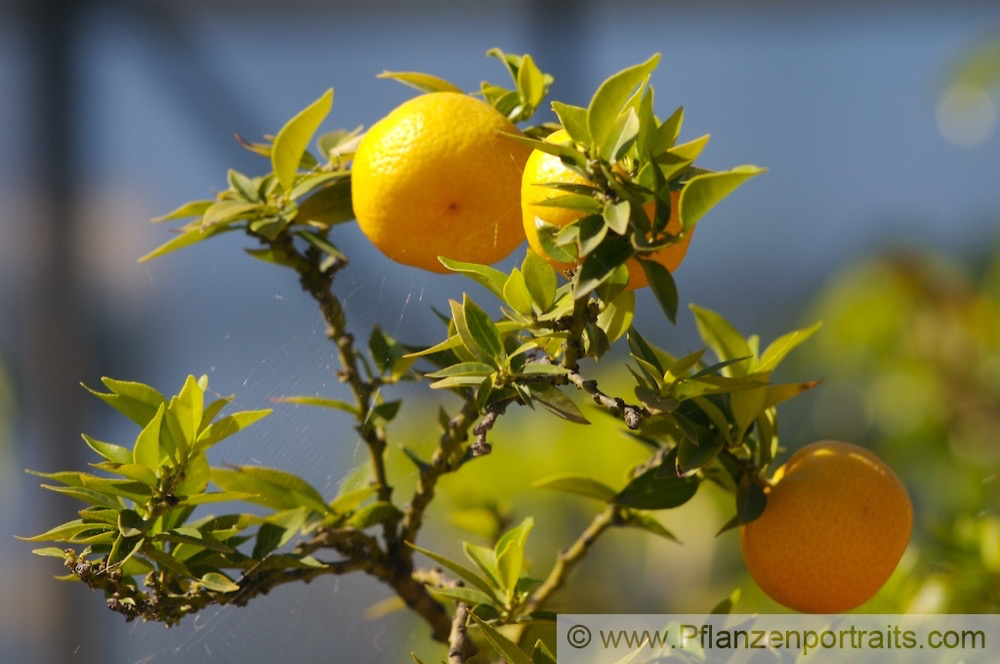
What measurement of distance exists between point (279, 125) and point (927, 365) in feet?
3.93

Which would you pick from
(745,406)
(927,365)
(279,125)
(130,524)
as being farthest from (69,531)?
(279,125)

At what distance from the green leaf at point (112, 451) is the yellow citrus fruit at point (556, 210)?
5.8 inches

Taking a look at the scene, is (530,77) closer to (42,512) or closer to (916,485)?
(916,485)

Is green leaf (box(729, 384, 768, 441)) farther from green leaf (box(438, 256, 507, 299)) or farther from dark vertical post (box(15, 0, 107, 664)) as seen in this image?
dark vertical post (box(15, 0, 107, 664))

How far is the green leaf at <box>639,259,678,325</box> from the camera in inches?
11.2

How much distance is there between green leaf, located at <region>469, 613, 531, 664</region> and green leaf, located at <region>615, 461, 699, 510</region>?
88 mm

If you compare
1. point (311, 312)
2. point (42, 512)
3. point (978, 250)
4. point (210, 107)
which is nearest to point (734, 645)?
point (311, 312)

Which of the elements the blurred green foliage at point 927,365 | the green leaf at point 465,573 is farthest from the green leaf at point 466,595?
the blurred green foliage at point 927,365

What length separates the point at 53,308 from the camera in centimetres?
176

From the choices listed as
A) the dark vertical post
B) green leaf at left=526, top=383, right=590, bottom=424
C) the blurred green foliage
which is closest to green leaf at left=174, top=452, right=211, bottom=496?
green leaf at left=526, top=383, right=590, bottom=424

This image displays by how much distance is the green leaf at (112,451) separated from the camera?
0.32 metres

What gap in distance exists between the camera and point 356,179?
37 centimetres

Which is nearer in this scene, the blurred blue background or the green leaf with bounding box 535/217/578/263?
the green leaf with bounding box 535/217/578/263

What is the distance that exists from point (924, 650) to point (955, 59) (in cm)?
90
